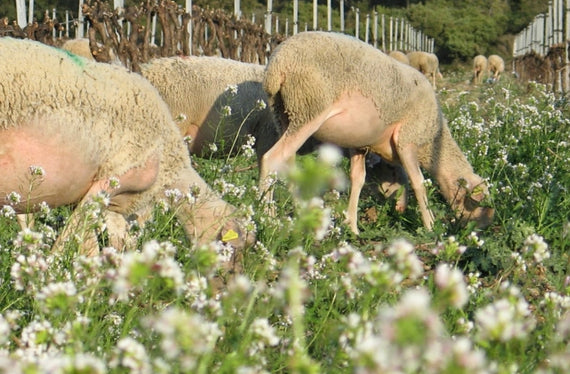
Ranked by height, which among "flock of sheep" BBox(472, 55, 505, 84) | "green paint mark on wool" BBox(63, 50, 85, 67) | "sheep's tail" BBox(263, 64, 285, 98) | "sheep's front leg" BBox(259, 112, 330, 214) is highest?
"green paint mark on wool" BBox(63, 50, 85, 67)

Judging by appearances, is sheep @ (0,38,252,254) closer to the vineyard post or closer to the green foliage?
the green foliage

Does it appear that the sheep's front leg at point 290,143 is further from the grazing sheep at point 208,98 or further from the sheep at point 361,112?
the grazing sheep at point 208,98

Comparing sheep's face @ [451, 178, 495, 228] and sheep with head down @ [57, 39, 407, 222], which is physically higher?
sheep with head down @ [57, 39, 407, 222]

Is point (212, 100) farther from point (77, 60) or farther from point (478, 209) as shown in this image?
point (77, 60)

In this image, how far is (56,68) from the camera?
415 cm

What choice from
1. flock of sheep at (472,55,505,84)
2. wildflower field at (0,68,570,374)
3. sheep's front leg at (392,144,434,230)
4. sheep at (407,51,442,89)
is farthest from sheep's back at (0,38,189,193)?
sheep at (407,51,442,89)

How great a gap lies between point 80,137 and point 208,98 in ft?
11.5

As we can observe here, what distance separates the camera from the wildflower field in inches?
41.1

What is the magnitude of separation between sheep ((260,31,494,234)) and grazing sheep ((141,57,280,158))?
92 centimetres

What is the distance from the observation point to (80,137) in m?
A: 4.15

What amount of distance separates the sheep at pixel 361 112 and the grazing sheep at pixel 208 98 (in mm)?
918

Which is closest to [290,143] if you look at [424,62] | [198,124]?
[198,124]

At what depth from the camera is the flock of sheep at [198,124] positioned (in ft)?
13.1

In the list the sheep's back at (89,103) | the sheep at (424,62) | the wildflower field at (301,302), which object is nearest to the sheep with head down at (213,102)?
the wildflower field at (301,302)
